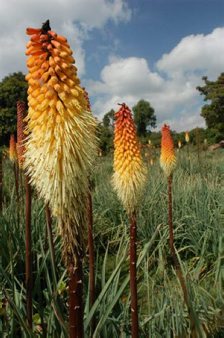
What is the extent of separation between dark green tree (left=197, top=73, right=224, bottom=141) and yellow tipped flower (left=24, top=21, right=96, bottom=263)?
169 feet

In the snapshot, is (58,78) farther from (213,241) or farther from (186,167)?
(186,167)

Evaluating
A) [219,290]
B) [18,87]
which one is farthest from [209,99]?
[219,290]

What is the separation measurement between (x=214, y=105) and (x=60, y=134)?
54614mm

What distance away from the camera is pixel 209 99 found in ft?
181

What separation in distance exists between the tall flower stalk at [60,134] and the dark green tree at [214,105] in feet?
169

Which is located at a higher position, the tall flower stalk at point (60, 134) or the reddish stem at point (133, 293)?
the tall flower stalk at point (60, 134)

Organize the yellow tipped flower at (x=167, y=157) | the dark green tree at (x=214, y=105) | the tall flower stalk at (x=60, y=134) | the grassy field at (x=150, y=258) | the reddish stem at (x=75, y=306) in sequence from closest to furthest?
the reddish stem at (x=75, y=306), the tall flower stalk at (x=60, y=134), the grassy field at (x=150, y=258), the yellow tipped flower at (x=167, y=157), the dark green tree at (x=214, y=105)

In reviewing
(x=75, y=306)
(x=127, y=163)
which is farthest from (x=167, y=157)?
(x=75, y=306)

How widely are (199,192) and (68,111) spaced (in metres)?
6.87

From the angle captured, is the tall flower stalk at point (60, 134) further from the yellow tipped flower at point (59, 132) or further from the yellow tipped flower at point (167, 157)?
the yellow tipped flower at point (167, 157)

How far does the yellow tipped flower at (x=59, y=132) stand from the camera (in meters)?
2.08

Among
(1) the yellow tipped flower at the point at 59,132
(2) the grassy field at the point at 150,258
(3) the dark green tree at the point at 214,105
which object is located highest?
(3) the dark green tree at the point at 214,105

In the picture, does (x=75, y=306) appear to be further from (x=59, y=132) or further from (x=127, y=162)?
(x=127, y=162)

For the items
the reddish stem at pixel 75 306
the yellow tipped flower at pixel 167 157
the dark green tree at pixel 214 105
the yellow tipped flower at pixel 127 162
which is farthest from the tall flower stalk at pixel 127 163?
the dark green tree at pixel 214 105
